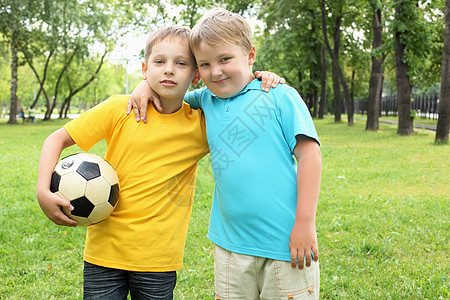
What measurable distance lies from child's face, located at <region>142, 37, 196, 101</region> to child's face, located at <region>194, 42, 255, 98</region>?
110mm

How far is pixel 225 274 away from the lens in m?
2.15

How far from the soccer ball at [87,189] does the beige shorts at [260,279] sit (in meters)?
0.64

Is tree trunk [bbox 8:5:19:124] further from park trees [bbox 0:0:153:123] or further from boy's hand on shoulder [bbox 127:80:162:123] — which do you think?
boy's hand on shoulder [bbox 127:80:162:123]

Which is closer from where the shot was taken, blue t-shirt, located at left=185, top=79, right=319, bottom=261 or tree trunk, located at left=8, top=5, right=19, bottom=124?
blue t-shirt, located at left=185, top=79, right=319, bottom=261

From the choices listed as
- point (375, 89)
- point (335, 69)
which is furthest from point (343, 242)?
point (335, 69)

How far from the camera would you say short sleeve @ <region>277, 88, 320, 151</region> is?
1968 mm

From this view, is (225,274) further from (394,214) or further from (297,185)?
(394,214)

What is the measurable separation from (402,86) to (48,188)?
52.2 ft

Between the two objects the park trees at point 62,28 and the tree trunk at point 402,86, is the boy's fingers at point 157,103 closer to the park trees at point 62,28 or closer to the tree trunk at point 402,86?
the tree trunk at point 402,86

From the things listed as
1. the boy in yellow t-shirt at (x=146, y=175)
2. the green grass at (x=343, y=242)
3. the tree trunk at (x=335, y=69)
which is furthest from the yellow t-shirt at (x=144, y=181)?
the tree trunk at (x=335, y=69)

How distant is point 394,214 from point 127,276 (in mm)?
4420

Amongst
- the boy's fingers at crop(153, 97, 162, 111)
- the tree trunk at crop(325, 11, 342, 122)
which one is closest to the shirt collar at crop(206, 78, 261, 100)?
the boy's fingers at crop(153, 97, 162, 111)

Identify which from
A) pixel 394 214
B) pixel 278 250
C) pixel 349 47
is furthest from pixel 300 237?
pixel 349 47

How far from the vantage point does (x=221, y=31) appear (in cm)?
209
